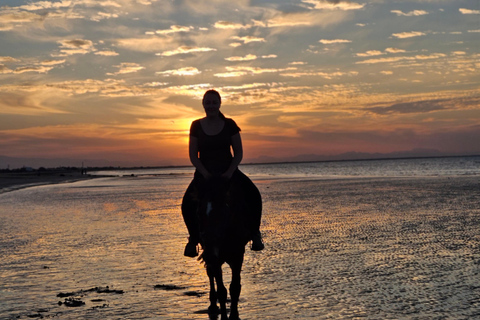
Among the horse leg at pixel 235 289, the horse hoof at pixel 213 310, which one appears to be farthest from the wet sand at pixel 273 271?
the horse leg at pixel 235 289

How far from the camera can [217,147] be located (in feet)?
23.6

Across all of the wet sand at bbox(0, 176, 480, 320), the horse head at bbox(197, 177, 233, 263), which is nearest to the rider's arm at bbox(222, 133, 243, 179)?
the horse head at bbox(197, 177, 233, 263)

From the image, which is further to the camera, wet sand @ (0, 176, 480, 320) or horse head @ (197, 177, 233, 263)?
wet sand @ (0, 176, 480, 320)

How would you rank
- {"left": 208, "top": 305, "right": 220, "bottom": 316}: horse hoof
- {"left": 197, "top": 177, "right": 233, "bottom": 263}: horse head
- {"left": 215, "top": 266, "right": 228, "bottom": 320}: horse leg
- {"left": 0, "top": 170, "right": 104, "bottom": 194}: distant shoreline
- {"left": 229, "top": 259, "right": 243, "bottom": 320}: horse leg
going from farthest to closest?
{"left": 0, "top": 170, "right": 104, "bottom": 194}: distant shoreline < {"left": 208, "top": 305, "right": 220, "bottom": 316}: horse hoof < {"left": 229, "top": 259, "right": 243, "bottom": 320}: horse leg < {"left": 215, "top": 266, "right": 228, "bottom": 320}: horse leg < {"left": 197, "top": 177, "right": 233, "bottom": 263}: horse head

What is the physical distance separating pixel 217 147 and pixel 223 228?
1.27m

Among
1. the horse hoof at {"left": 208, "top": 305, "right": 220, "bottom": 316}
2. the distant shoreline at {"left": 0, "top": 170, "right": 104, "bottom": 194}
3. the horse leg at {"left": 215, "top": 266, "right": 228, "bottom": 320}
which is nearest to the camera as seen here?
the horse leg at {"left": 215, "top": 266, "right": 228, "bottom": 320}

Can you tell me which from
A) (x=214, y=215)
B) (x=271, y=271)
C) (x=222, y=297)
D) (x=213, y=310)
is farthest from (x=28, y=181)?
(x=214, y=215)

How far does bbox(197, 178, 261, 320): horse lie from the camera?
6359 mm

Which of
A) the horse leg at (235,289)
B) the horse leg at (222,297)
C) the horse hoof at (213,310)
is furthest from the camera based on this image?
the horse hoof at (213,310)

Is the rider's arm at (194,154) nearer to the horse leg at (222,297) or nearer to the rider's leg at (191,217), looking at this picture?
the rider's leg at (191,217)

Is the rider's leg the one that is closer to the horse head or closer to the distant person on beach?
the distant person on beach

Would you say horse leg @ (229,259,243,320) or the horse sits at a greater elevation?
the horse

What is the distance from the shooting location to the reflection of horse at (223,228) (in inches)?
250

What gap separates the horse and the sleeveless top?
46 centimetres
